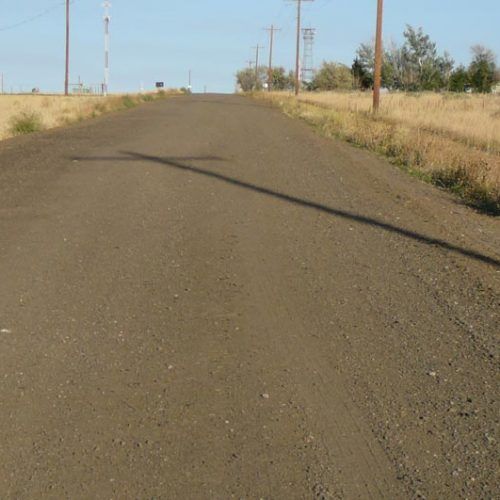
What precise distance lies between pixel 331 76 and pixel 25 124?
10465 cm

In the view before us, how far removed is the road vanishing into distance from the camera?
4328 millimetres

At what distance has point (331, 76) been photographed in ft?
414

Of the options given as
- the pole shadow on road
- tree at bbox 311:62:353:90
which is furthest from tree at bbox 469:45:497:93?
the pole shadow on road

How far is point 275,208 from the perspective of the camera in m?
11.5

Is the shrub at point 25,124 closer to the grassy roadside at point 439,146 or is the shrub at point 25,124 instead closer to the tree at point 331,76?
the grassy roadside at point 439,146

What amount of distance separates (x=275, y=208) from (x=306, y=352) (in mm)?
5669

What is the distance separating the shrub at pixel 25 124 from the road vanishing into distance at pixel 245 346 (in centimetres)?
1401

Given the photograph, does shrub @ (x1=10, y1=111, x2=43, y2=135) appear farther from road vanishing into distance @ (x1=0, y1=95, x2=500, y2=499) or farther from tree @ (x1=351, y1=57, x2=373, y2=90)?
tree @ (x1=351, y1=57, x2=373, y2=90)

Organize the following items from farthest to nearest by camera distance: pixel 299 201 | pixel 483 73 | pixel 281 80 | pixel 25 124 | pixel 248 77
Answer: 1. pixel 248 77
2. pixel 281 80
3. pixel 483 73
4. pixel 25 124
5. pixel 299 201

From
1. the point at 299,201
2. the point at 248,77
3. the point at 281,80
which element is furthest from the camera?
the point at 248,77

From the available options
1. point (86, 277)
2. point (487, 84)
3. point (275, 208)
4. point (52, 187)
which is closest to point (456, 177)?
point (275, 208)

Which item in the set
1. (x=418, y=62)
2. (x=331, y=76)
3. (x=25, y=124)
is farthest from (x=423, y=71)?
(x=25, y=124)

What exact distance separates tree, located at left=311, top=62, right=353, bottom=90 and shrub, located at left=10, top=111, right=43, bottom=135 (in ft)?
319

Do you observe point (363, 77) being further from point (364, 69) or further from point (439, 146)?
point (439, 146)
